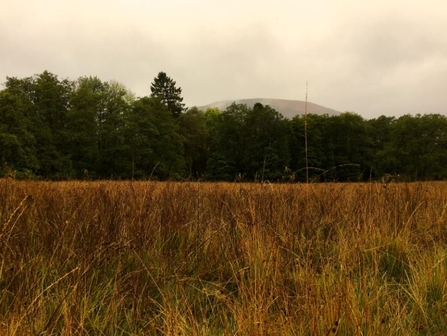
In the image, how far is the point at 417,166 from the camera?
45.9m

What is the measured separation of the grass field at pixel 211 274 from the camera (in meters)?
1.64

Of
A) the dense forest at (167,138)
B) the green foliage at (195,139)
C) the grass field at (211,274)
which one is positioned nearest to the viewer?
the grass field at (211,274)

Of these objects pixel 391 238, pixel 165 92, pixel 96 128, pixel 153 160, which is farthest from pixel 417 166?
pixel 391 238

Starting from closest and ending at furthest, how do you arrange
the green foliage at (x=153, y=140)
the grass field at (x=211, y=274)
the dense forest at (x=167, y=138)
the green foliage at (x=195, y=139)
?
the grass field at (x=211, y=274)
the dense forest at (x=167, y=138)
the green foliage at (x=153, y=140)
the green foliage at (x=195, y=139)

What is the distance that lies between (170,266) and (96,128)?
39.7 metres

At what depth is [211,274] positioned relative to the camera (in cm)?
270

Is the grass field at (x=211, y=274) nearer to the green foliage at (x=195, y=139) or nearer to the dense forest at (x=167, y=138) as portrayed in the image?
the dense forest at (x=167, y=138)

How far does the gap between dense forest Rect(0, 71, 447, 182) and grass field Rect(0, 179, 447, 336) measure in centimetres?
2449

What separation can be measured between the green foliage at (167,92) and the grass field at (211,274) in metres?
50.6

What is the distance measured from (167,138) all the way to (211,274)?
1523 inches

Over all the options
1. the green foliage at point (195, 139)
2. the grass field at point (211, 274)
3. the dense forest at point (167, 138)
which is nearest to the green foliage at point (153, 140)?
the dense forest at point (167, 138)

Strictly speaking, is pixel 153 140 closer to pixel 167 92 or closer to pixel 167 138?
pixel 167 138

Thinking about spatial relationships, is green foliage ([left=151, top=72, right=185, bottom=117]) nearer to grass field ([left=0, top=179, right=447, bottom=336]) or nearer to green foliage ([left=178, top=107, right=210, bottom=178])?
green foliage ([left=178, top=107, right=210, bottom=178])

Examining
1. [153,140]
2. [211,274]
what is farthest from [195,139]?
[211,274]
